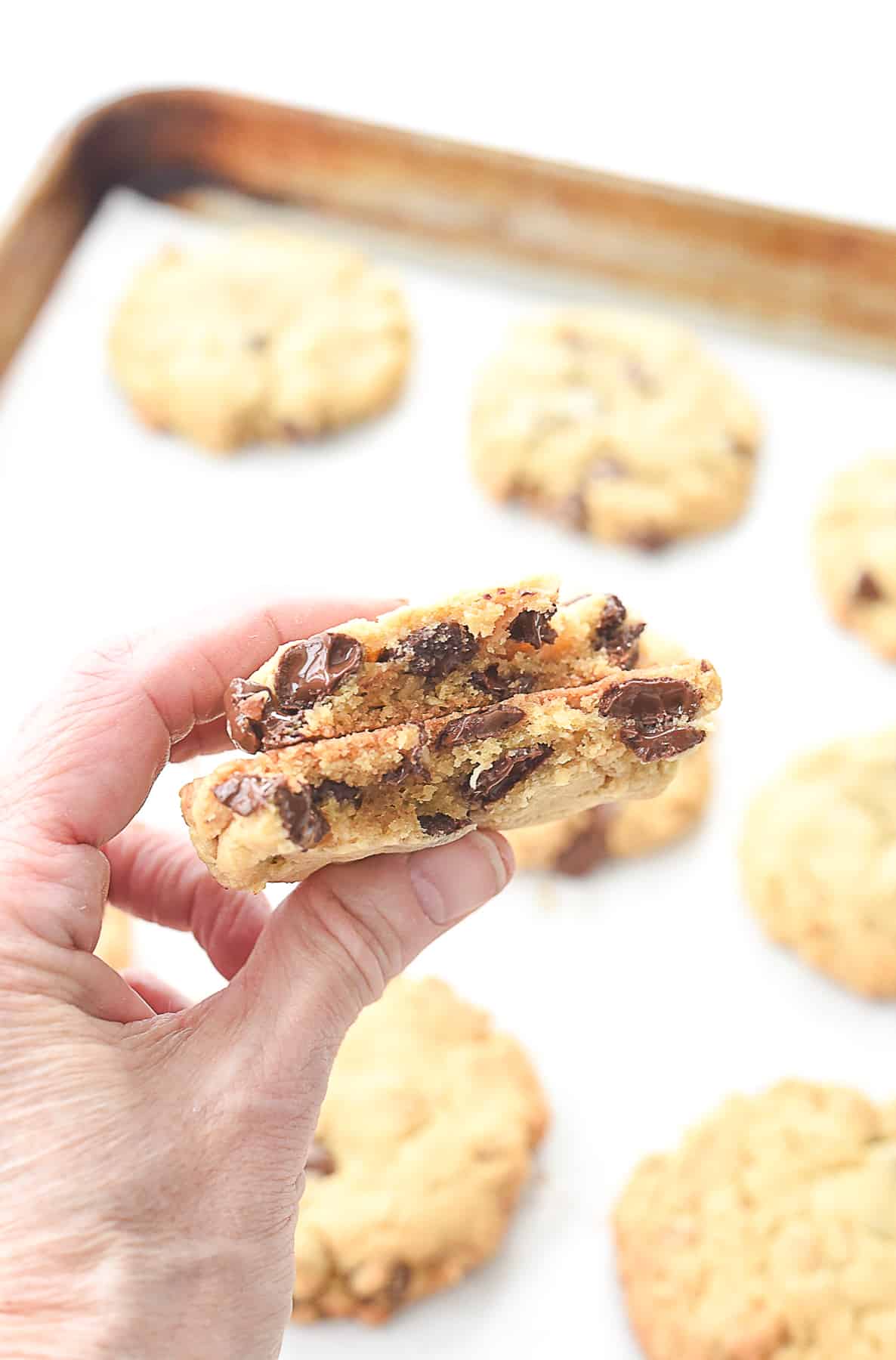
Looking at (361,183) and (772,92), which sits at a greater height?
(772,92)

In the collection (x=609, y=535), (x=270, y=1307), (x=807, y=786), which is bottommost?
(x=270, y=1307)

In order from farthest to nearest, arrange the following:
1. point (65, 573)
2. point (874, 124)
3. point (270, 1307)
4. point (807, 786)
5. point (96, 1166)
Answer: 1. point (874, 124)
2. point (65, 573)
3. point (807, 786)
4. point (270, 1307)
5. point (96, 1166)

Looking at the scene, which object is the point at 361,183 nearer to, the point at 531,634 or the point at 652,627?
the point at 652,627

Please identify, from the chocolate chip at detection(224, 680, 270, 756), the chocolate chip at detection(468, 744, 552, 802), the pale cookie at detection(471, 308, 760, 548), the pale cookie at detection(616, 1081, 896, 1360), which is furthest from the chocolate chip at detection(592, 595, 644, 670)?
the pale cookie at detection(471, 308, 760, 548)

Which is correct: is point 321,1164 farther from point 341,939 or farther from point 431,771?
point 431,771

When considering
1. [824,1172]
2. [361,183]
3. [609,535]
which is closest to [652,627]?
[609,535]

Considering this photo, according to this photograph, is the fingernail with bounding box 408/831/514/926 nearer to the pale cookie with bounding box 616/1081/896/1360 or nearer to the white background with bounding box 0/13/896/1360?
the pale cookie with bounding box 616/1081/896/1360

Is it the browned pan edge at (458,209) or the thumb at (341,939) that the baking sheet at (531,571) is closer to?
the browned pan edge at (458,209)
